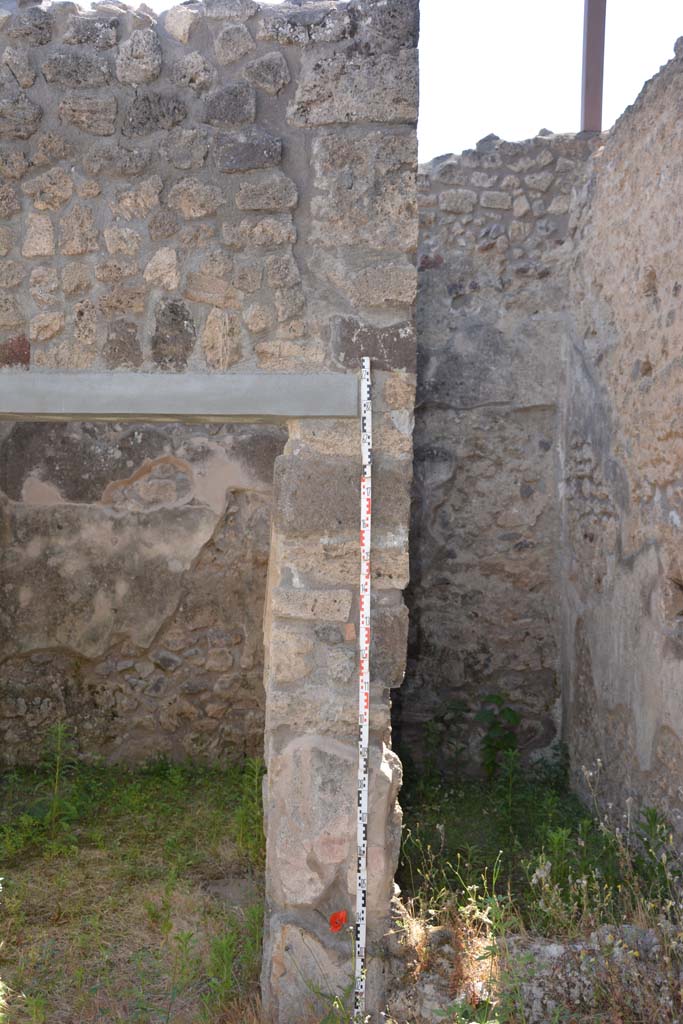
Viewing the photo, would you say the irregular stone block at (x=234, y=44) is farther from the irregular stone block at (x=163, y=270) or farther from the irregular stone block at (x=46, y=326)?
the irregular stone block at (x=46, y=326)

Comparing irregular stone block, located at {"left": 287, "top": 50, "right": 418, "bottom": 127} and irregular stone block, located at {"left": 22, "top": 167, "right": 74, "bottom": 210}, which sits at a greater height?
irregular stone block, located at {"left": 287, "top": 50, "right": 418, "bottom": 127}

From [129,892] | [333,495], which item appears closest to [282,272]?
[333,495]

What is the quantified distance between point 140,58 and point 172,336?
2.93ft

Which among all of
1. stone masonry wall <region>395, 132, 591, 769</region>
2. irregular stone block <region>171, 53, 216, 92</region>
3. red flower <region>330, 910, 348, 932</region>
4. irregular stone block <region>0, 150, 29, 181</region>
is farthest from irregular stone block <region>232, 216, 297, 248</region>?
stone masonry wall <region>395, 132, 591, 769</region>

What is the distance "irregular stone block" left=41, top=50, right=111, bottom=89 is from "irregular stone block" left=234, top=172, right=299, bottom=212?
1.89ft

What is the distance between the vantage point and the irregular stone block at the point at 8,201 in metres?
→ 3.06

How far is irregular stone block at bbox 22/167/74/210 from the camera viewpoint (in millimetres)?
3053

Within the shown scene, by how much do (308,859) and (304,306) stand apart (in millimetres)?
1808

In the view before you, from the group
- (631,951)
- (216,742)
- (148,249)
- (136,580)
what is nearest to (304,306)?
(148,249)

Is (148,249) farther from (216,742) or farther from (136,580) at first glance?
(216,742)

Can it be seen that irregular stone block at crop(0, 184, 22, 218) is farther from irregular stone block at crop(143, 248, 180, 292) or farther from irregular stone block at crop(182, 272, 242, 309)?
irregular stone block at crop(182, 272, 242, 309)

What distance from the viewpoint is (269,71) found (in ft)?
9.90

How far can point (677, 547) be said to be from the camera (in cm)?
366

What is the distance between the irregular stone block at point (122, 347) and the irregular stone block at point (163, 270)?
162mm
